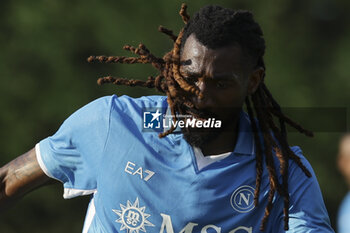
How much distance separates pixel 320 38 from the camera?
8.91m

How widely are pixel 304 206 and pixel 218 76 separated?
73 centimetres

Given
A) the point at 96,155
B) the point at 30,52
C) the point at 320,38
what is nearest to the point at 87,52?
the point at 30,52

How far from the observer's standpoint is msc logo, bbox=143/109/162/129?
3625mm

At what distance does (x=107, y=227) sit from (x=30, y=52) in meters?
4.68

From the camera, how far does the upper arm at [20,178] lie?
3.80 m

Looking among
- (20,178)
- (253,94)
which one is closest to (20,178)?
(20,178)

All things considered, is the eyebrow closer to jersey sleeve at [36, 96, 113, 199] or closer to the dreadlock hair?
the dreadlock hair

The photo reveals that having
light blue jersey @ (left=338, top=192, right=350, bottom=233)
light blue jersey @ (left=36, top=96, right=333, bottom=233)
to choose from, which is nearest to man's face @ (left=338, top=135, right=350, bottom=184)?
light blue jersey @ (left=338, top=192, right=350, bottom=233)

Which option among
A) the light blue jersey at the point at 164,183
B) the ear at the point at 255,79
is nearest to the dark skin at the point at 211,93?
the ear at the point at 255,79

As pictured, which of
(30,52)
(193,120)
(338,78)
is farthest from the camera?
(338,78)

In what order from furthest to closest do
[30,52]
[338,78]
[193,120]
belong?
[338,78]
[30,52]
[193,120]

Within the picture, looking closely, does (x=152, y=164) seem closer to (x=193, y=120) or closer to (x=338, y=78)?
(x=193, y=120)

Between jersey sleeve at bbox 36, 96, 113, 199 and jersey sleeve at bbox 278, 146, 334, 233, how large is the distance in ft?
2.98

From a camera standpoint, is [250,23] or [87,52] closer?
[250,23]
